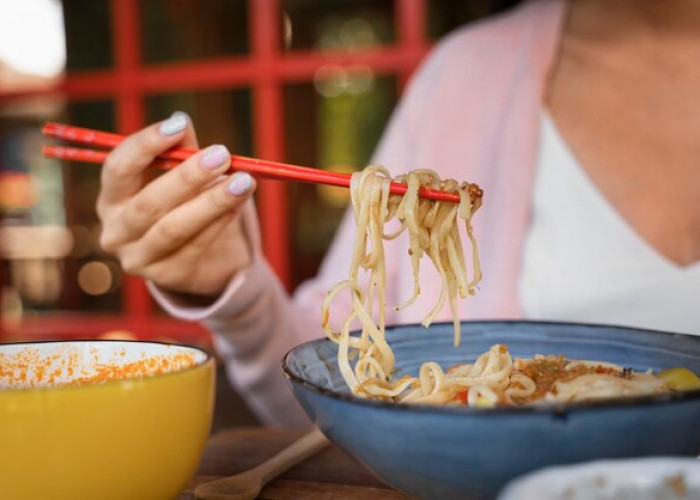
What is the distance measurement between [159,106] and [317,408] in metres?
2.27

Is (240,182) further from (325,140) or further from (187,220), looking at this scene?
(325,140)

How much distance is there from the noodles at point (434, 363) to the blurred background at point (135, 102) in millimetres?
1258

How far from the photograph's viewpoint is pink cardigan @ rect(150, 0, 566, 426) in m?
1.27

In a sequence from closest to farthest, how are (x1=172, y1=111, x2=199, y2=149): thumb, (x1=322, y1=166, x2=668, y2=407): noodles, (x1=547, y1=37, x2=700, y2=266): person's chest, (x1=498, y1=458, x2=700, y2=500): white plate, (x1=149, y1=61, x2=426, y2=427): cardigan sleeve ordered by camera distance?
(x1=498, y1=458, x2=700, y2=500): white plate < (x1=322, y1=166, x2=668, y2=407): noodles < (x1=172, y1=111, x2=199, y2=149): thumb < (x1=149, y1=61, x2=426, y2=427): cardigan sleeve < (x1=547, y1=37, x2=700, y2=266): person's chest

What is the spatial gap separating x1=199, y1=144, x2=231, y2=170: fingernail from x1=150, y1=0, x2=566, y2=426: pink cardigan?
350 millimetres

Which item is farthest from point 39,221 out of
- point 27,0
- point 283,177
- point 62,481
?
point 62,481

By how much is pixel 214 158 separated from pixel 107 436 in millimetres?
381

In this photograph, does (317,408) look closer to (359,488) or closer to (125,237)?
(359,488)

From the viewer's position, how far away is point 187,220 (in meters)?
0.89

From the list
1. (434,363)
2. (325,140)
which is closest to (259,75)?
(325,140)

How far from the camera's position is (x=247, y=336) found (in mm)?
1191

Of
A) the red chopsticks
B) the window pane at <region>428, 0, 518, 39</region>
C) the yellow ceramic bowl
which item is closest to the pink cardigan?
the red chopsticks

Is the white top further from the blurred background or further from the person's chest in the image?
the blurred background

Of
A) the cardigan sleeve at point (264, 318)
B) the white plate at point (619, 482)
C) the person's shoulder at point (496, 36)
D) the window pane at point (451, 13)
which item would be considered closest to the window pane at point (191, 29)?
the window pane at point (451, 13)
